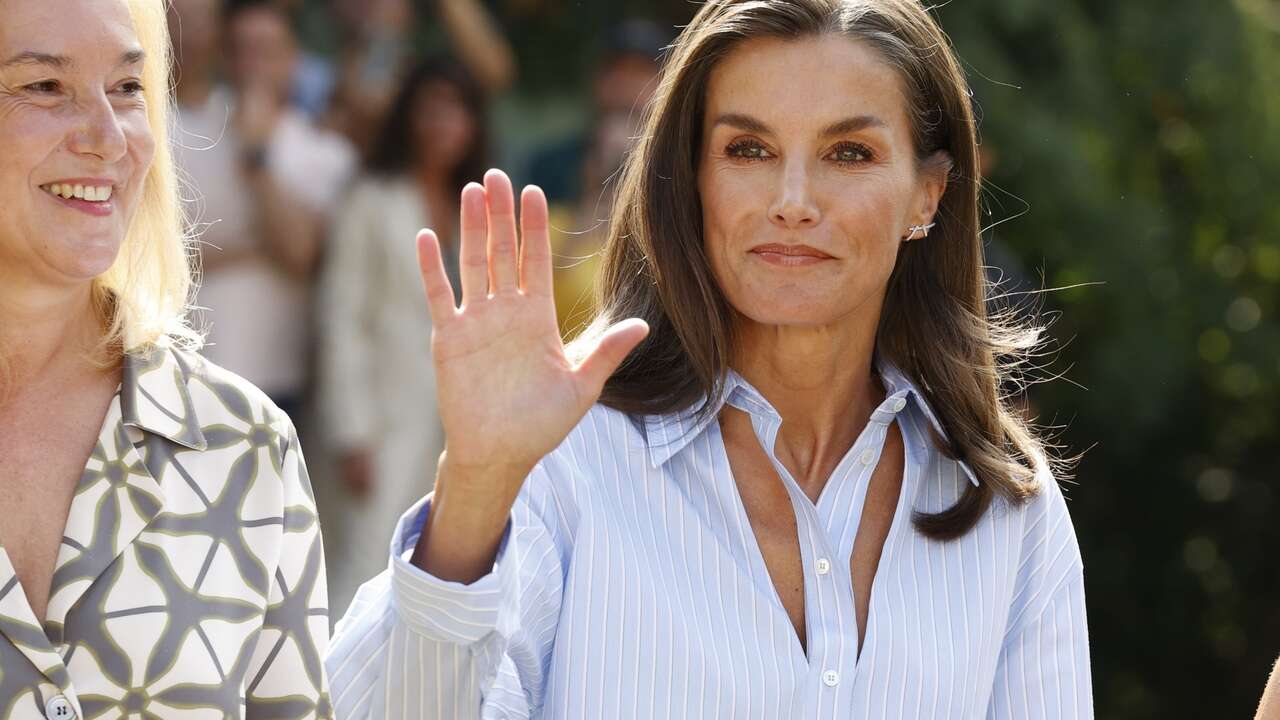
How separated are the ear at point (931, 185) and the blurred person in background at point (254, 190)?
118 inches

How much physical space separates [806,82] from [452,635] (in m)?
1.06

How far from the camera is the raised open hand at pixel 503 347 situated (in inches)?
86.9

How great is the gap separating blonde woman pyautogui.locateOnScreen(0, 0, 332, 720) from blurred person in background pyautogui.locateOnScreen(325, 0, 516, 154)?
359 cm

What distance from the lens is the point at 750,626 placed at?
2.56 metres

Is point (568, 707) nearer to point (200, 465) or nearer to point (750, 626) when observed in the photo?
point (750, 626)

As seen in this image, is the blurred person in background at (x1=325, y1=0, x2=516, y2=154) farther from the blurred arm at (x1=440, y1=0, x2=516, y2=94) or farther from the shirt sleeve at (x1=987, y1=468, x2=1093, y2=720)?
the shirt sleeve at (x1=987, y1=468, x2=1093, y2=720)

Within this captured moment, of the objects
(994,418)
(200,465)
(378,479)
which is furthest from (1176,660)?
(200,465)

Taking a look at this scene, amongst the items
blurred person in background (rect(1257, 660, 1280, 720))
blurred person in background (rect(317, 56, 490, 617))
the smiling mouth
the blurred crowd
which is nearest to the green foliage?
the blurred crowd

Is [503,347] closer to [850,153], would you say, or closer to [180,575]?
[180,575]

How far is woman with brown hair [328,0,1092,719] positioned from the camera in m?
2.28

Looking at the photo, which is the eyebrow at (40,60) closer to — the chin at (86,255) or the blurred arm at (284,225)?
the chin at (86,255)

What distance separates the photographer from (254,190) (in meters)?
5.66

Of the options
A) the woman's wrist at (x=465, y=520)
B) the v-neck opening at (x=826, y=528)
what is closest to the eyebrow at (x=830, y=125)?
the v-neck opening at (x=826, y=528)

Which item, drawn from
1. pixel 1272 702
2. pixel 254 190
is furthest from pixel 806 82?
pixel 254 190
